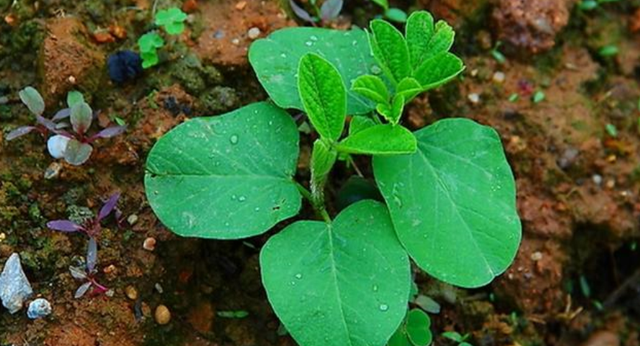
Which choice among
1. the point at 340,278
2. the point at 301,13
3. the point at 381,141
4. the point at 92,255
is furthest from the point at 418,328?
the point at 301,13

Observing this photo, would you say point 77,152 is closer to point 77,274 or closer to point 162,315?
point 77,274

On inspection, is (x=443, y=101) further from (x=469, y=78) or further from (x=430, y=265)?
(x=430, y=265)

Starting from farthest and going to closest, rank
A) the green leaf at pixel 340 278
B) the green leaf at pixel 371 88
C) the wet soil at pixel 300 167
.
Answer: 1. the wet soil at pixel 300 167
2. the green leaf at pixel 371 88
3. the green leaf at pixel 340 278

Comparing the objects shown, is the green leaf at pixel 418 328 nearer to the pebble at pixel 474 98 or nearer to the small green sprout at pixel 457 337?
the small green sprout at pixel 457 337

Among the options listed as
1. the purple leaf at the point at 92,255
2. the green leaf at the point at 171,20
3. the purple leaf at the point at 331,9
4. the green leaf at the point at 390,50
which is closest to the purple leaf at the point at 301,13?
the purple leaf at the point at 331,9

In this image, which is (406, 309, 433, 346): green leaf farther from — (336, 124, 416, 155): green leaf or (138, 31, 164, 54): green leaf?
(138, 31, 164, 54): green leaf

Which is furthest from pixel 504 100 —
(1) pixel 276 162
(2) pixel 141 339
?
(2) pixel 141 339

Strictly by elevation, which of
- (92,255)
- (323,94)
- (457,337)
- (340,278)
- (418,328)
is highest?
(323,94)
